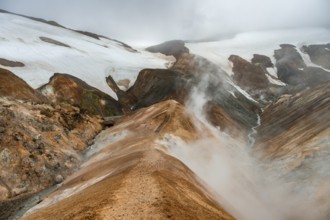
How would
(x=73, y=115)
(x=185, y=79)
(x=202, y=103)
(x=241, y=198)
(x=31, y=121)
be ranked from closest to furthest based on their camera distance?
(x=241, y=198) → (x=31, y=121) → (x=73, y=115) → (x=202, y=103) → (x=185, y=79)

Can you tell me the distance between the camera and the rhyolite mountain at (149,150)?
104ft

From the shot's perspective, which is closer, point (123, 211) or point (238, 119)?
point (123, 211)

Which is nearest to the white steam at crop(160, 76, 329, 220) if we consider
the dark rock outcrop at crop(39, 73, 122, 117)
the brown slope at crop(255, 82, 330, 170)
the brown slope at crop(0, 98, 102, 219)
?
the brown slope at crop(255, 82, 330, 170)

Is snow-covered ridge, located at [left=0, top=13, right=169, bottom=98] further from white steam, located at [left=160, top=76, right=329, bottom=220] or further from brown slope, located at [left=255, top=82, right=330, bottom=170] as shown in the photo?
brown slope, located at [left=255, top=82, right=330, bottom=170]

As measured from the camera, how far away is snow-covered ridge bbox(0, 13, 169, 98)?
115625 mm

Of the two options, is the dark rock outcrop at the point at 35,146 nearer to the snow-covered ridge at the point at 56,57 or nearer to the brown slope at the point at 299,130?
the brown slope at the point at 299,130

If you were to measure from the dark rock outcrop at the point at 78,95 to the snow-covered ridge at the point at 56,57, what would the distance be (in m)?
3.35

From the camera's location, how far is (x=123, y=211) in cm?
2444

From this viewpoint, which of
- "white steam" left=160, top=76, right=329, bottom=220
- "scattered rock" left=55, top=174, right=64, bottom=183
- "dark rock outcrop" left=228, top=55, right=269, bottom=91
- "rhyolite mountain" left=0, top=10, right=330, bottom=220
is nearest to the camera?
"rhyolite mountain" left=0, top=10, right=330, bottom=220

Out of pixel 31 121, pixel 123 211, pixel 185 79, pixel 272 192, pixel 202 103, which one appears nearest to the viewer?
pixel 123 211

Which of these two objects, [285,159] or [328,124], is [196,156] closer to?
[285,159]

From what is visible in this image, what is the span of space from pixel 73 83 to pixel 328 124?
219 ft

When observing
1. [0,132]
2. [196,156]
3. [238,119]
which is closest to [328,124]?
[196,156]

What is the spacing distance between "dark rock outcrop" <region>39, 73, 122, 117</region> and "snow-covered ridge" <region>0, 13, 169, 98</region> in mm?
3350
